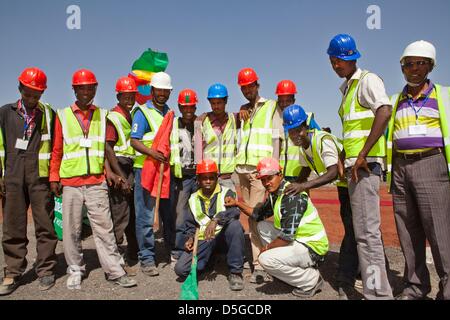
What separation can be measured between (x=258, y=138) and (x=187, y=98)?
1274 mm

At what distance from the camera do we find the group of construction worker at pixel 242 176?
359 centimetres

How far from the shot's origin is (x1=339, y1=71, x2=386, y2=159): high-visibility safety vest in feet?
11.9

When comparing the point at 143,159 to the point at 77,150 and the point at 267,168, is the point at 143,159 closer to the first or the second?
the point at 77,150

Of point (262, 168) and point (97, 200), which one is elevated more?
point (262, 168)

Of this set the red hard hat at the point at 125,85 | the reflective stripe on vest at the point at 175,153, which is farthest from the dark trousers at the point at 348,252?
the red hard hat at the point at 125,85

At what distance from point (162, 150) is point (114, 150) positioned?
2.39ft

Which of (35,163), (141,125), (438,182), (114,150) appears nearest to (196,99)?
(141,125)

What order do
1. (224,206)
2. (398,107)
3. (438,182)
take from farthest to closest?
(224,206) < (398,107) < (438,182)

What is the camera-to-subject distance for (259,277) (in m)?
4.66

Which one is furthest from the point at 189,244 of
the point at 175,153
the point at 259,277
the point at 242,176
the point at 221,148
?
the point at 221,148

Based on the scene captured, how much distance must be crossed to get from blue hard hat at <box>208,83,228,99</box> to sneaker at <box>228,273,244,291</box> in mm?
2485

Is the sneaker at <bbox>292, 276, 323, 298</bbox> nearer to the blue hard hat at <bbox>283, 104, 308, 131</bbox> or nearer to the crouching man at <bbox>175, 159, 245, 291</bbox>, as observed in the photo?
the crouching man at <bbox>175, 159, 245, 291</bbox>

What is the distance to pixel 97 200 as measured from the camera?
4.47m
